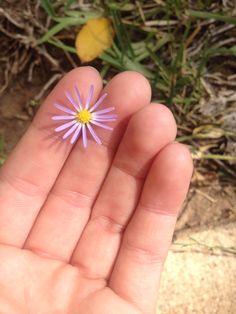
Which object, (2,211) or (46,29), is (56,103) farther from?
(46,29)

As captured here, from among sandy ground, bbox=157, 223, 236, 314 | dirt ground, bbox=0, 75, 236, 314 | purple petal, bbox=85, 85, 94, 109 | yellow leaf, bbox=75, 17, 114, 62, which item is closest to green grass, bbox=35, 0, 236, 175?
yellow leaf, bbox=75, 17, 114, 62

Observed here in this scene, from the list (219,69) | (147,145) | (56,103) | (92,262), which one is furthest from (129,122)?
(219,69)

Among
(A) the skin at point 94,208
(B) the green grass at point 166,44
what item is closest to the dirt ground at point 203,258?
(B) the green grass at point 166,44

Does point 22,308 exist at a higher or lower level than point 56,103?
lower

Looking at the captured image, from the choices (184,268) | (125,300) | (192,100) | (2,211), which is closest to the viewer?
(125,300)

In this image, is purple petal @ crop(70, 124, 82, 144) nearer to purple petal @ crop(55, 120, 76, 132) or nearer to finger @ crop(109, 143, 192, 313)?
purple petal @ crop(55, 120, 76, 132)

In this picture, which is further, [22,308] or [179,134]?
[179,134]

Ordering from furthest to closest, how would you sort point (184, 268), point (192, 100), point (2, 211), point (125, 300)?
point (192, 100) → point (184, 268) → point (2, 211) → point (125, 300)

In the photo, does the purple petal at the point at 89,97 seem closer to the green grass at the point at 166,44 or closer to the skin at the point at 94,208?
the skin at the point at 94,208

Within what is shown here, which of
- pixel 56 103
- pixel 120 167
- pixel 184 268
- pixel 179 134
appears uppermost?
pixel 56 103
